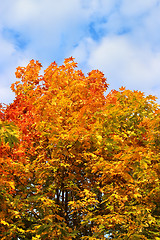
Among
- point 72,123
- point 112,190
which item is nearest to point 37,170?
point 72,123

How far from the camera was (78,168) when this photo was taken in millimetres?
14492

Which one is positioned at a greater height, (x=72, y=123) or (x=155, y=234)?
(x=72, y=123)

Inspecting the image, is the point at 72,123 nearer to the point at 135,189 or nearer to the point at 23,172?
the point at 23,172

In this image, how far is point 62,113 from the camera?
546 inches

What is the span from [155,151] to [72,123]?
4632mm

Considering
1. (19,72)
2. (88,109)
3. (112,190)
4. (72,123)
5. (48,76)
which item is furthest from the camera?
(19,72)

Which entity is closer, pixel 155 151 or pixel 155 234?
pixel 155 234

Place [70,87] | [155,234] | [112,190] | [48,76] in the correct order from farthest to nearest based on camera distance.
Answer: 1. [48,76]
2. [70,87]
3. [112,190]
4. [155,234]

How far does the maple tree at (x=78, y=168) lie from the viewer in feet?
37.8

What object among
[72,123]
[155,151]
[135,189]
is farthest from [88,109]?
[135,189]

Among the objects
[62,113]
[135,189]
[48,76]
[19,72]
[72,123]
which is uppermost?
[19,72]

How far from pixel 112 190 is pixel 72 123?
3747mm

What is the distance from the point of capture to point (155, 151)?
542 inches

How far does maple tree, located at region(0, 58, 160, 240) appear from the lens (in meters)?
11.5
